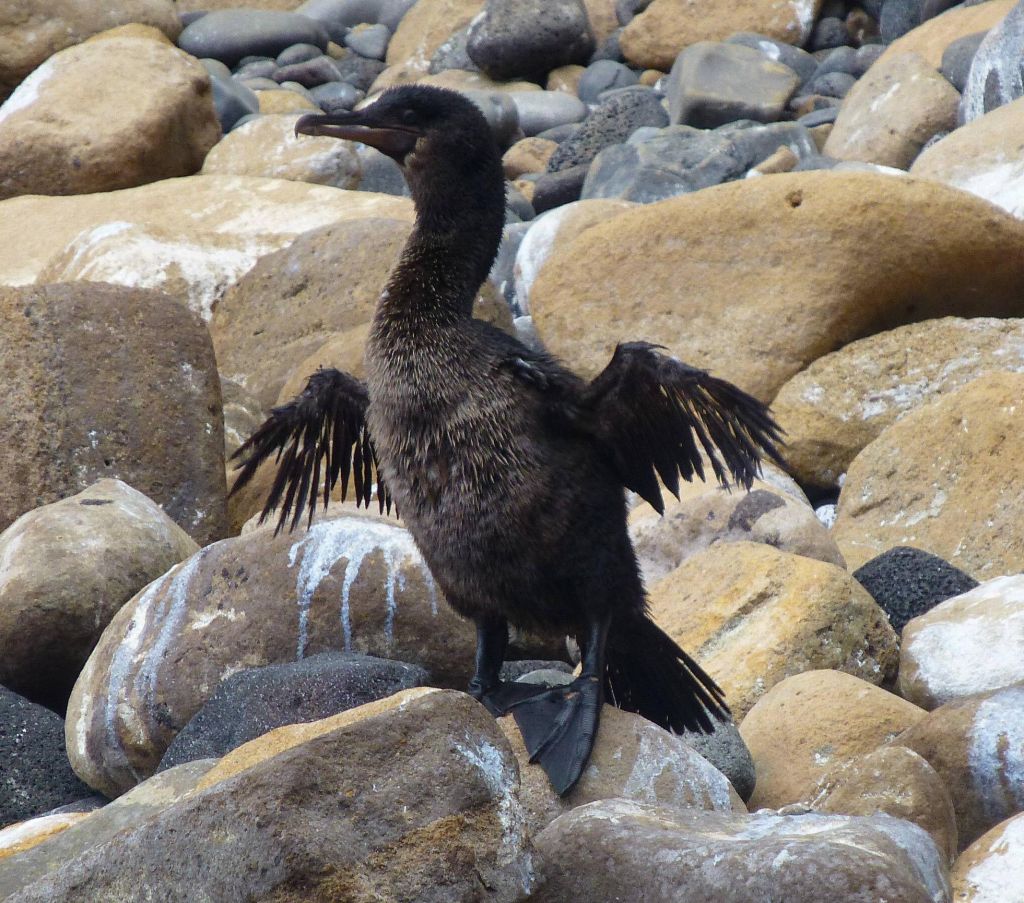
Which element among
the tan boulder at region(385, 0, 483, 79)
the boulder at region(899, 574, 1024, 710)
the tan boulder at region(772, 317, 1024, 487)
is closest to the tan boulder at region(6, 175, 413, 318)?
the tan boulder at region(772, 317, 1024, 487)

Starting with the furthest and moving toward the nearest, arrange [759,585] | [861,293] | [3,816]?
1. [861,293]
2. [759,585]
3. [3,816]

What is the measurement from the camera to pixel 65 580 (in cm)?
628

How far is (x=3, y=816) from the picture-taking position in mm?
5672

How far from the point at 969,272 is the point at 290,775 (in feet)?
22.9

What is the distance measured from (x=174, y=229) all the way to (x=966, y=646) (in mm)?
7043

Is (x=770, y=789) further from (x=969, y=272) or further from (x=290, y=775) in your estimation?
(x=969, y=272)

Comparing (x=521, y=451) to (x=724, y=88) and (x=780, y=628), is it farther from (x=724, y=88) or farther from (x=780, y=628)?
(x=724, y=88)

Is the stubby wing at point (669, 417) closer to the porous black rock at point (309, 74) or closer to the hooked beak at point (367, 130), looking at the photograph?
the hooked beak at point (367, 130)

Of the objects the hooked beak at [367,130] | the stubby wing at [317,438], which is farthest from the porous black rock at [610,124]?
the hooked beak at [367,130]

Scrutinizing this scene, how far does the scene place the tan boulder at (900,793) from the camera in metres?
4.25

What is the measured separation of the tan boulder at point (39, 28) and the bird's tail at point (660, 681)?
1372 centimetres

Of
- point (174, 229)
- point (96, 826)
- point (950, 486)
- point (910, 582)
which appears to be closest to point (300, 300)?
point (174, 229)

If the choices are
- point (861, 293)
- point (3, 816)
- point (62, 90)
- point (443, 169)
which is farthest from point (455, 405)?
point (62, 90)

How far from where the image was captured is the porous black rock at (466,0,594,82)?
60.4 ft
